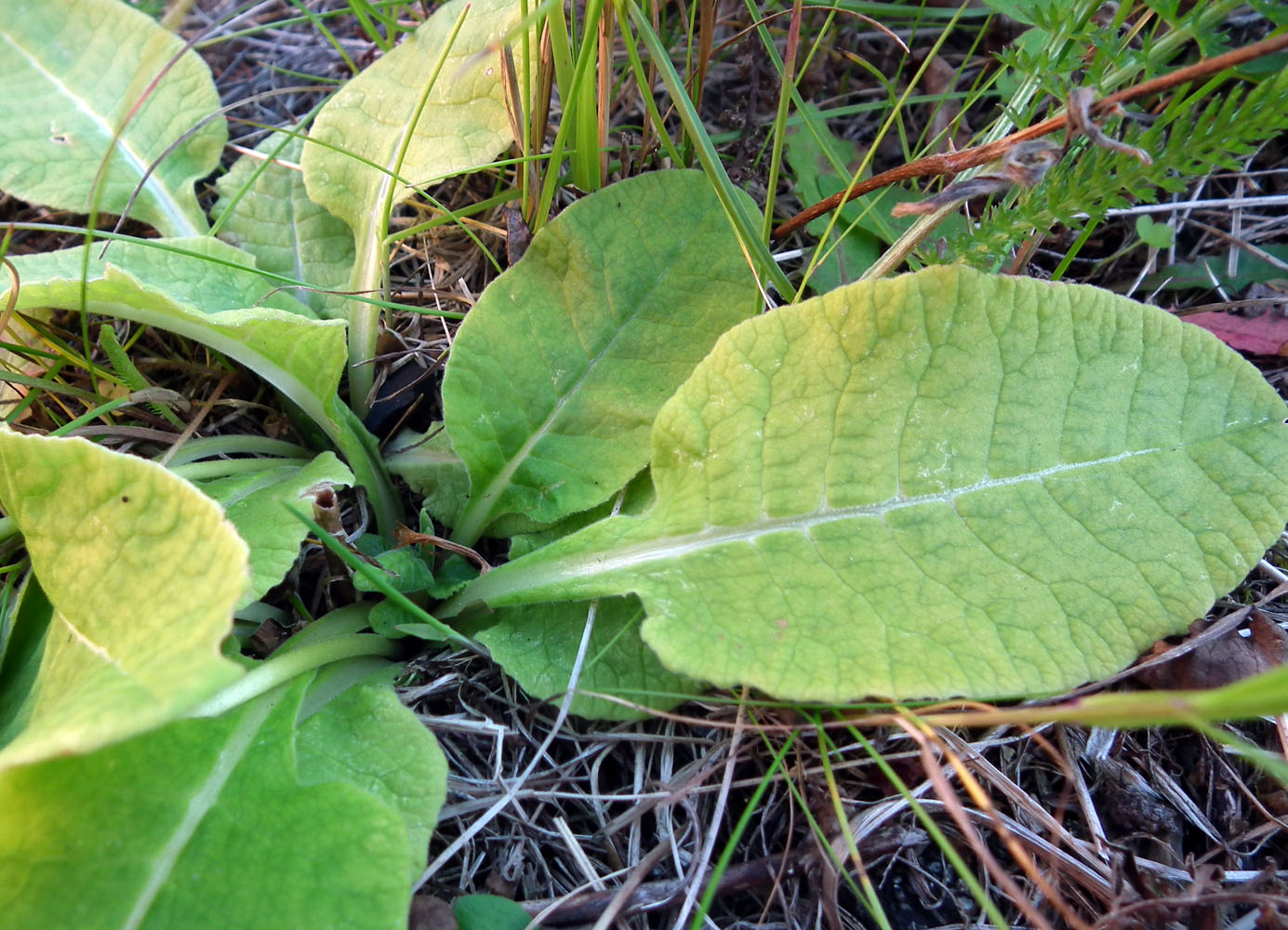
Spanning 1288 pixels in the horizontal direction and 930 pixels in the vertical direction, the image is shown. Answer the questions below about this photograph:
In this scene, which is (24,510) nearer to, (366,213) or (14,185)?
(366,213)

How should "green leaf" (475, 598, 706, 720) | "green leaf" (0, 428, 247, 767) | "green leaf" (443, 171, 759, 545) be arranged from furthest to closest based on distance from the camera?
1. "green leaf" (443, 171, 759, 545)
2. "green leaf" (475, 598, 706, 720)
3. "green leaf" (0, 428, 247, 767)

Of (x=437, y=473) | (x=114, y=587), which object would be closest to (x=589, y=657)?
(x=437, y=473)

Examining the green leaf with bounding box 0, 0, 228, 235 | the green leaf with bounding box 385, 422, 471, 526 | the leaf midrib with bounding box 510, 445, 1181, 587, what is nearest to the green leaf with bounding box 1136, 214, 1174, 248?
the leaf midrib with bounding box 510, 445, 1181, 587

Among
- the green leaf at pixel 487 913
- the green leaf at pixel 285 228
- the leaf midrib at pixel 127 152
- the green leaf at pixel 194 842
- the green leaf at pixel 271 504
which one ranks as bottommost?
the green leaf at pixel 487 913

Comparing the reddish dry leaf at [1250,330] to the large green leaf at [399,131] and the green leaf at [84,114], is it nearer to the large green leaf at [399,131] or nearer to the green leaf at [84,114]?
the large green leaf at [399,131]

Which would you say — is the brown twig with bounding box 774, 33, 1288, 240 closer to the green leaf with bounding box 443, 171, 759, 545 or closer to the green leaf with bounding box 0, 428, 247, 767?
the green leaf with bounding box 443, 171, 759, 545

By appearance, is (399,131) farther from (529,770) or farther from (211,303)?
(529,770)

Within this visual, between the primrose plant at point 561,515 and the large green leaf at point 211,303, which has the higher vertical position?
the large green leaf at point 211,303

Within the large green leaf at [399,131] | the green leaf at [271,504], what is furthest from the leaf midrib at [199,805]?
the large green leaf at [399,131]
